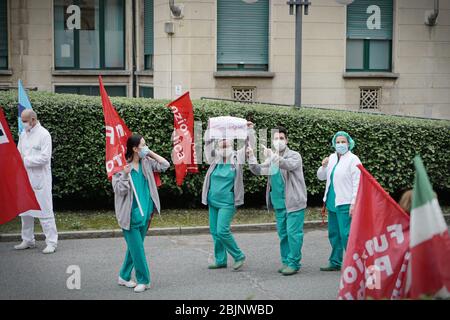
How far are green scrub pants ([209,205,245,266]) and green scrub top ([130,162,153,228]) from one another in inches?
46.7

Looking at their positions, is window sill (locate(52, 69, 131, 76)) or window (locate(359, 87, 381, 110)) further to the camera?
Answer: window sill (locate(52, 69, 131, 76))

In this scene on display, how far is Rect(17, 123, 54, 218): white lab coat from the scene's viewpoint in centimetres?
1245

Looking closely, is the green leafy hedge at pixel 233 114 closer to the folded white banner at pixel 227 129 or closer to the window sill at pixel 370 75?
the folded white banner at pixel 227 129

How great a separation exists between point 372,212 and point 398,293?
78cm

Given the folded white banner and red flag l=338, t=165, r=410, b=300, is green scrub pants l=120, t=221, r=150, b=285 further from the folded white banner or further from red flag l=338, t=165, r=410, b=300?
red flag l=338, t=165, r=410, b=300

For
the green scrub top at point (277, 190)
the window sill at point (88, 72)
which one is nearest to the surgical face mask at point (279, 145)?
the green scrub top at point (277, 190)

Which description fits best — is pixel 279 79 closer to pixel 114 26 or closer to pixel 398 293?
pixel 114 26

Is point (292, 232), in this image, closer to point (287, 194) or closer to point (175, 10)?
point (287, 194)

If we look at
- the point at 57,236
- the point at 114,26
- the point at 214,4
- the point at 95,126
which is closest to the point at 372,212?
the point at 57,236

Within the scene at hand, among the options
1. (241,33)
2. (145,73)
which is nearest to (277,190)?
(241,33)

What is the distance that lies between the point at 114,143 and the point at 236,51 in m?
11.2

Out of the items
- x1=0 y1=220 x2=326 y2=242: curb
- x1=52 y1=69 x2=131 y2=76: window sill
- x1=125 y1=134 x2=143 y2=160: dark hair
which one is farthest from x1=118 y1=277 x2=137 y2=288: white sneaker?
x1=52 y1=69 x2=131 y2=76: window sill

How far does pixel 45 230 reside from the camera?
12.6 metres

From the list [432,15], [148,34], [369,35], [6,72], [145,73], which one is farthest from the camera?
[6,72]
